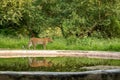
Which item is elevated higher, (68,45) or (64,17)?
(64,17)

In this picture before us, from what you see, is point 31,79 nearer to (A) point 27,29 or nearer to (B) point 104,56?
(B) point 104,56

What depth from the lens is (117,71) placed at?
7.97 feet

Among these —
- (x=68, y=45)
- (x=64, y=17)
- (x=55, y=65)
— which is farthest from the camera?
(x=64, y=17)

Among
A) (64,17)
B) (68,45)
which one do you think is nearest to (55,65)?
(68,45)

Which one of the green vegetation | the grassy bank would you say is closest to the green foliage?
the grassy bank

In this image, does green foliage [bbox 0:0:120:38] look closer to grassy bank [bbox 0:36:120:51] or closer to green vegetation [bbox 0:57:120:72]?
grassy bank [bbox 0:36:120:51]

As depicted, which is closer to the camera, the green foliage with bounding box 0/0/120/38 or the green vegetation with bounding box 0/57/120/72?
the green vegetation with bounding box 0/57/120/72

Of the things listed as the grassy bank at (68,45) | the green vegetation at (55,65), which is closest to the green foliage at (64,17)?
the grassy bank at (68,45)

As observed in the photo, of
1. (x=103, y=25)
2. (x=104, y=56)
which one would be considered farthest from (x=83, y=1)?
(x=104, y=56)

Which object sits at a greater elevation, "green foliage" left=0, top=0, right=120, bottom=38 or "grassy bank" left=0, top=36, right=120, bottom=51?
"green foliage" left=0, top=0, right=120, bottom=38

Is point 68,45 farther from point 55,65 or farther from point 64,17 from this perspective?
point 55,65

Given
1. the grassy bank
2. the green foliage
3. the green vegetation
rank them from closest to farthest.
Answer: the green vegetation < the grassy bank < the green foliage

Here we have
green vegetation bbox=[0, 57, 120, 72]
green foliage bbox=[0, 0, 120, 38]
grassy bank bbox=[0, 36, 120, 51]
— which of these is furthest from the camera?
green foliage bbox=[0, 0, 120, 38]

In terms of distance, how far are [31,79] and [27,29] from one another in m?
18.9
